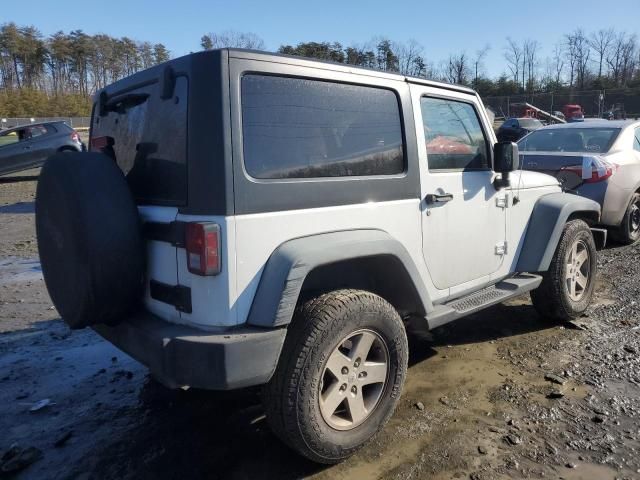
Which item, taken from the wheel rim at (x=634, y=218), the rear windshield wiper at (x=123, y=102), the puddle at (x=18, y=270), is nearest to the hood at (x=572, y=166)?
the wheel rim at (x=634, y=218)

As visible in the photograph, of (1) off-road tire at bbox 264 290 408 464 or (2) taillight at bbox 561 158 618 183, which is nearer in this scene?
(1) off-road tire at bbox 264 290 408 464

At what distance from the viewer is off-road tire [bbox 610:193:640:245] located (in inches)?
276

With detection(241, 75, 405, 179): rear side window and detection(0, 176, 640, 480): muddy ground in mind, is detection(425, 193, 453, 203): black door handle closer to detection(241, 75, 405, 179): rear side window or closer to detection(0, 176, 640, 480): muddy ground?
detection(241, 75, 405, 179): rear side window

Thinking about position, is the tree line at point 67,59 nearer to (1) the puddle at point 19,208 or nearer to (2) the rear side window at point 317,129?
(1) the puddle at point 19,208

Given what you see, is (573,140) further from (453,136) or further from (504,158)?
(453,136)

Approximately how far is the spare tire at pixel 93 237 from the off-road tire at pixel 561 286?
3.29m

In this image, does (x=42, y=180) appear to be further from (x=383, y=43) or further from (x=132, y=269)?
(x=383, y=43)

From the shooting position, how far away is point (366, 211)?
2846mm

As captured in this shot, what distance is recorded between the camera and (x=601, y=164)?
256 inches

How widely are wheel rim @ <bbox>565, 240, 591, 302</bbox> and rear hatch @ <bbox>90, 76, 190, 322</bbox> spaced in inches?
133

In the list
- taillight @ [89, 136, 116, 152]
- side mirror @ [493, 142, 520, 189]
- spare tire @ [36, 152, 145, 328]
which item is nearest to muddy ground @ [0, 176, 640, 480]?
spare tire @ [36, 152, 145, 328]

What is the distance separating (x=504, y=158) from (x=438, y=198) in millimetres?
782

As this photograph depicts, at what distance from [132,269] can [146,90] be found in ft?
3.26

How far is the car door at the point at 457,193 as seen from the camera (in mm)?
3264
